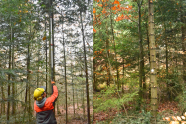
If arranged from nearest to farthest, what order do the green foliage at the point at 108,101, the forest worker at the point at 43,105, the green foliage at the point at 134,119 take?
the forest worker at the point at 43,105
the green foliage at the point at 134,119
the green foliage at the point at 108,101

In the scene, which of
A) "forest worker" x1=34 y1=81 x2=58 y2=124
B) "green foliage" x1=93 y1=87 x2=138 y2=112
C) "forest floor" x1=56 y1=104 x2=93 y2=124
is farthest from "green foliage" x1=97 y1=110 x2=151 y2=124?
"forest worker" x1=34 y1=81 x2=58 y2=124

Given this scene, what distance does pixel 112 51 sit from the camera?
461 centimetres

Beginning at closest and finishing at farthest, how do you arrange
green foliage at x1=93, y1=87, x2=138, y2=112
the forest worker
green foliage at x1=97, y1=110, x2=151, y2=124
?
1. the forest worker
2. green foliage at x1=97, y1=110, x2=151, y2=124
3. green foliage at x1=93, y1=87, x2=138, y2=112

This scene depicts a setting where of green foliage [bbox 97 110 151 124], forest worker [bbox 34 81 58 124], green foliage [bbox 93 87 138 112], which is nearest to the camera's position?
forest worker [bbox 34 81 58 124]

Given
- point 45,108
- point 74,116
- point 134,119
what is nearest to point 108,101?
point 134,119

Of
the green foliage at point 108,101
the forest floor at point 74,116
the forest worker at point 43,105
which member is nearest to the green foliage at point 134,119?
the green foliage at point 108,101

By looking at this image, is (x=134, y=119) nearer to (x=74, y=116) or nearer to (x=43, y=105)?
(x=74, y=116)

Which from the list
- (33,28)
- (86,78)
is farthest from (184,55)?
(33,28)

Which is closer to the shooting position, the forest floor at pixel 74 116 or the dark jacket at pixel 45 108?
the dark jacket at pixel 45 108

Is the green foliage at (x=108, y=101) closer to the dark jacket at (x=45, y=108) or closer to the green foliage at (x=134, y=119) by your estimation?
the green foliage at (x=134, y=119)

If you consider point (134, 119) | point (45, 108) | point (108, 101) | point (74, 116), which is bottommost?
point (134, 119)

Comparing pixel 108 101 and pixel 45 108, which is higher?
pixel 45 108

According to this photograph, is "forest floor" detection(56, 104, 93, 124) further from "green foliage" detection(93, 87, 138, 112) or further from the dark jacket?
the dark jacket

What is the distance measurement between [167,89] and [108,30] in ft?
9.02
